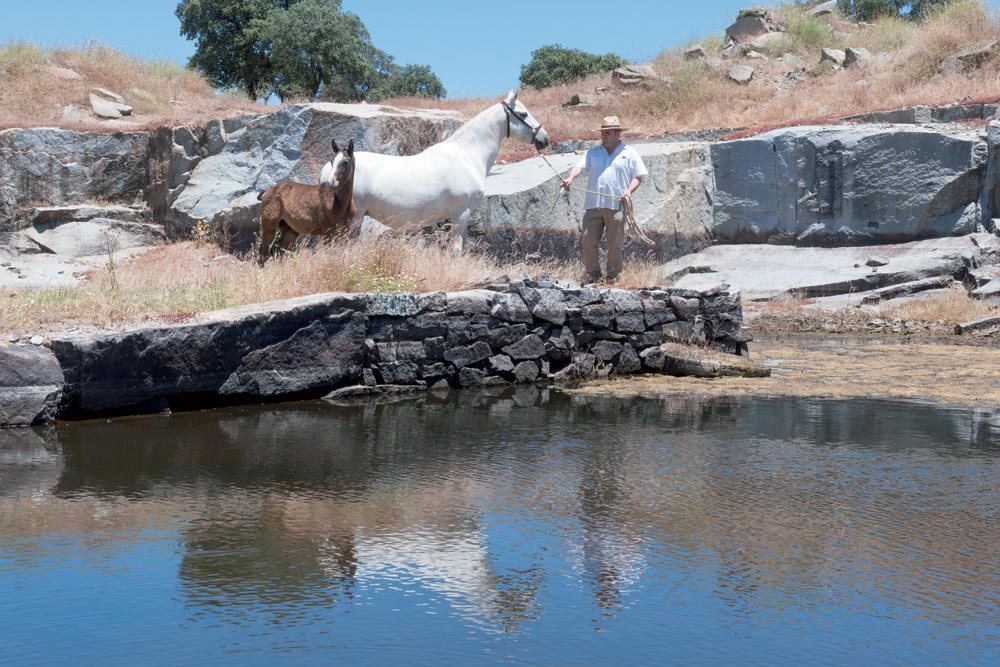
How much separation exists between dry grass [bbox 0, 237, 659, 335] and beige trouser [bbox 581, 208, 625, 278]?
A: 63cm

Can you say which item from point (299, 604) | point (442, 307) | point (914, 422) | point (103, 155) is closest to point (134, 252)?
point (103, 155)

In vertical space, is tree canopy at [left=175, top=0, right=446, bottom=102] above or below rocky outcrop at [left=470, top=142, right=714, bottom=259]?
above

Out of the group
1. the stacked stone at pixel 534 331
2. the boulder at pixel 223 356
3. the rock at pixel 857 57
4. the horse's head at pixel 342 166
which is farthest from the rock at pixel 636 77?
the boulder at pixel 223 356

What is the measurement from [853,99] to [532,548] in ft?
78.0

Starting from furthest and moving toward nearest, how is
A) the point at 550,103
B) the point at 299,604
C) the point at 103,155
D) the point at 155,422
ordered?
the point at 550,103 → the point at 103,155 → the point at 155,422 → the point at 299,604

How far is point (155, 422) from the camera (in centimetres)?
845

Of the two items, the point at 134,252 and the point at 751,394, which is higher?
the point at 134,252

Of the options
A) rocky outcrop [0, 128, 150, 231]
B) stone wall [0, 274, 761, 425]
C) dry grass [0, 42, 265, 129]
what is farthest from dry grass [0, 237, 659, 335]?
dry grass [0, 42, 265, 129]

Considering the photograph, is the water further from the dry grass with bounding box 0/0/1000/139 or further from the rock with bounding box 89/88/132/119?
the rock with bounding box 89/88/132/119

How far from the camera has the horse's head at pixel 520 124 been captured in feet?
44.0

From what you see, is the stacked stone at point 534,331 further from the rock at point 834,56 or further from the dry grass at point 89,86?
the rock at point 834,56

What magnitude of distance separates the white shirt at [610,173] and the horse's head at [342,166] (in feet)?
8.80

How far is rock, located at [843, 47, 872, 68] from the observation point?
101 ft

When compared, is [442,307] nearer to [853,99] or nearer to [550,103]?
[853,99]
